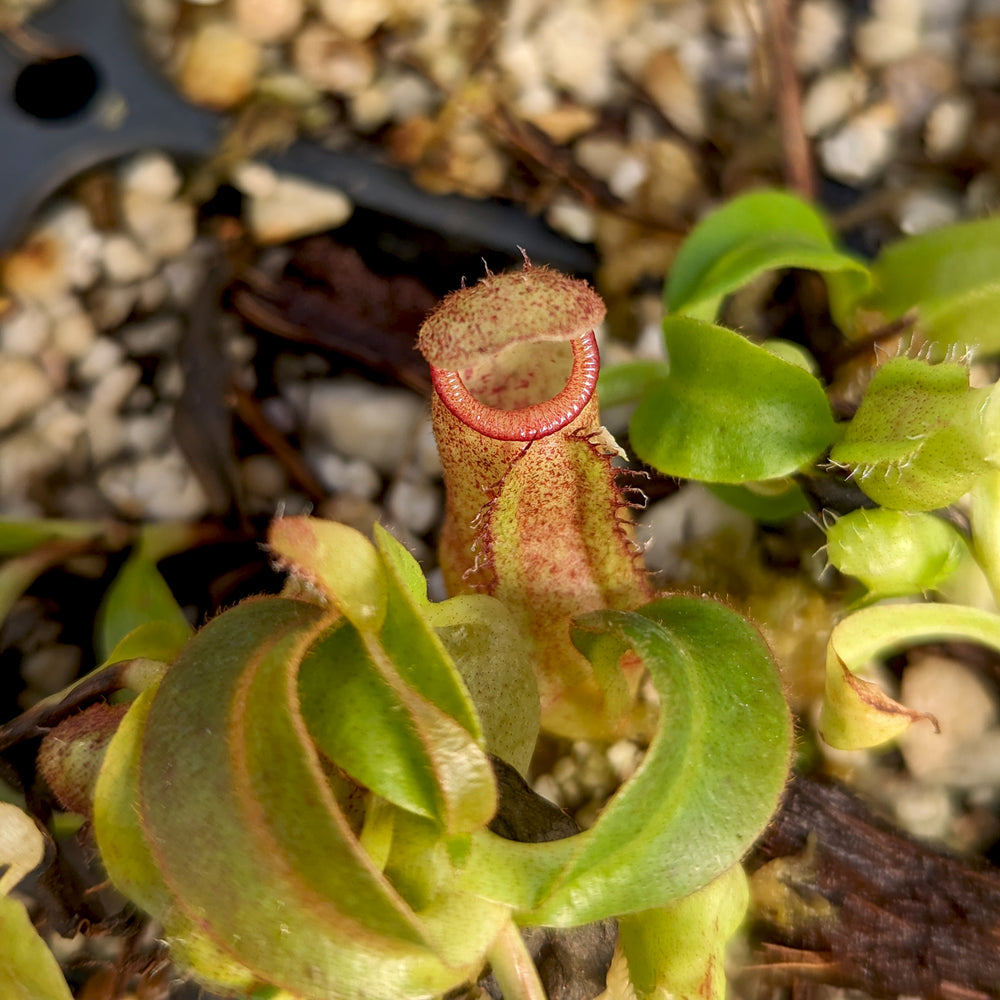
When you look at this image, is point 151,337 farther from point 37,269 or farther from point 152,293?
point 37,269

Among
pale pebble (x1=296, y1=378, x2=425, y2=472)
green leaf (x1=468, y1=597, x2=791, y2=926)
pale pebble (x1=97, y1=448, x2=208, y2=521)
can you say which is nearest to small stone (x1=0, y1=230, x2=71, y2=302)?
pale pebble (x1=97, y1=448, x2=208, y2=521)

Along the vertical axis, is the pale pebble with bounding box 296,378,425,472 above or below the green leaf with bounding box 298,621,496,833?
below

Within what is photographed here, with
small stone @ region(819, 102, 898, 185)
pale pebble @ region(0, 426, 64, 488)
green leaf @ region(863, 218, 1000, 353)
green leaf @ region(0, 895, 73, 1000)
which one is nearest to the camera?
green leaf @ region(0, 895, 73, 1000)

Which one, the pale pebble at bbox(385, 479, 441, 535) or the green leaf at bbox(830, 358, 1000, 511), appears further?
the pale pebble at bbox(385, 479, 441, 535)

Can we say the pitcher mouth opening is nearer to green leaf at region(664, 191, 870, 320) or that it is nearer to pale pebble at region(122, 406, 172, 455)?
green leaf at region(664, 191, 870, 320)

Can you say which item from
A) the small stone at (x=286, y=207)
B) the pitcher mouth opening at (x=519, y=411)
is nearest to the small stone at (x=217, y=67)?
the small stone at (x=286, y=207)

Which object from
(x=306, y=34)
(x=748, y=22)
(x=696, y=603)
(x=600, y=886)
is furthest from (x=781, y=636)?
(x=306, y=34)

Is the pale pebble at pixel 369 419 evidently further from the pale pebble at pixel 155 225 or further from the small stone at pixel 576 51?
the small stone at pixel 576 51
